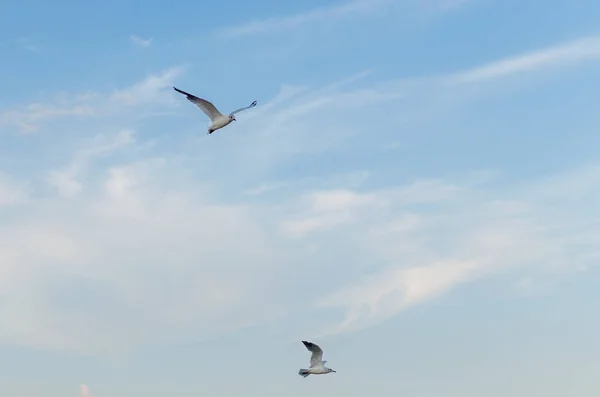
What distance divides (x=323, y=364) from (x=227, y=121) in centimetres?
3318

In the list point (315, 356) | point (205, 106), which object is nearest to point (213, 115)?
point (205, 106)

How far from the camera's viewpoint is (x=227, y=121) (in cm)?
10581

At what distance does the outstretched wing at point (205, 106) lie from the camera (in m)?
104

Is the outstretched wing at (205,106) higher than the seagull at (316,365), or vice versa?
the outstretched wing at (205,106)

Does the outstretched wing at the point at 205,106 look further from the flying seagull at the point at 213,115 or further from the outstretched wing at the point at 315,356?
the outstretched wing at the point at 315,356

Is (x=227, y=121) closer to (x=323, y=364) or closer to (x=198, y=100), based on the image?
(x=198, y=100)

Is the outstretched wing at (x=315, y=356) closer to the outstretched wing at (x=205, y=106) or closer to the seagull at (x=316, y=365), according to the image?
the seagull at (x=316, y=365)

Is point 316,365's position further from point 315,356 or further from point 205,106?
point 205,106

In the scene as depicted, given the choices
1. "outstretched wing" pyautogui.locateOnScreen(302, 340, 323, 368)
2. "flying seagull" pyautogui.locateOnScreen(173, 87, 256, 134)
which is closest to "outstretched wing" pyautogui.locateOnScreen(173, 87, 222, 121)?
"flying seagull" pyautogui.locateOnScreen(173, 87, 256, 134)

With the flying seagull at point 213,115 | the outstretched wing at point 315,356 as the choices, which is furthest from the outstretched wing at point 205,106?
the outstretched wing at point 315,356

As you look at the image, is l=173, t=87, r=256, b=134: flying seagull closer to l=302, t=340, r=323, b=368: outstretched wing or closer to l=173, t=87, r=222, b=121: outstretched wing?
l=173, t=87, r=222, b=121: outstretched wing

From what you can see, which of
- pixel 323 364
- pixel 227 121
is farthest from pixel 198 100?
pixel 323 364

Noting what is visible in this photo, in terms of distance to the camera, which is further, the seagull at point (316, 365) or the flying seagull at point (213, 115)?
the seagull at point (316, 365)

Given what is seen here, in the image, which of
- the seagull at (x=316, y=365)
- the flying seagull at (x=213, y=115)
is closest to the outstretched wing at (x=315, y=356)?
the seagull at (x=316, y=365)
